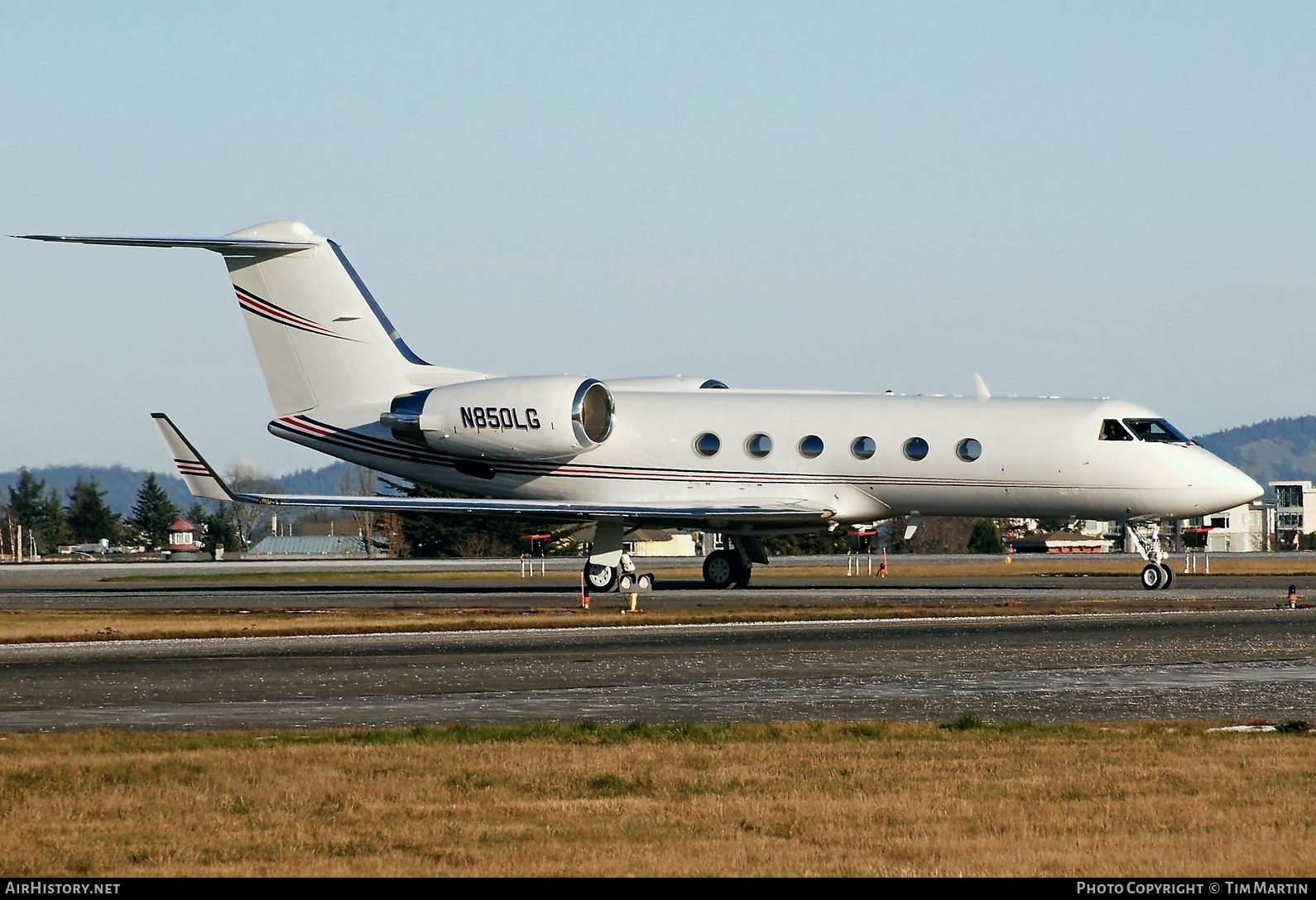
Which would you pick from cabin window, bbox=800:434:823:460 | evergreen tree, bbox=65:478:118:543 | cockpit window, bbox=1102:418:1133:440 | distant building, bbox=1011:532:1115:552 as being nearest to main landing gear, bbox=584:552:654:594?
cabin window, bbox=800:434:823:460

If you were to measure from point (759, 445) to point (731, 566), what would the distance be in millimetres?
3539

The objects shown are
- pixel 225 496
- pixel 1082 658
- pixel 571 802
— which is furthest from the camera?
pixel 225 496

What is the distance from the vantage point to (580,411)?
3403cm

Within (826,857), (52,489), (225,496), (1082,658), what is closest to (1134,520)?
(1082,658)

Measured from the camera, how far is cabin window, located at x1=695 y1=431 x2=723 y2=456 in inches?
1357

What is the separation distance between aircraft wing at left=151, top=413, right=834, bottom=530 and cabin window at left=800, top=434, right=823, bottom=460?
0.95m

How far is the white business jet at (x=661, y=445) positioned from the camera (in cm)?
3212

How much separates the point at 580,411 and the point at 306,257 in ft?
23.6

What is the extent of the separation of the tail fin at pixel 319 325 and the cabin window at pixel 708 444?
5373 mm

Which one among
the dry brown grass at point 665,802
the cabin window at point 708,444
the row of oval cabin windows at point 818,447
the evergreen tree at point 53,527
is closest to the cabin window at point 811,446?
the row of oval cabin windows at point 818,447

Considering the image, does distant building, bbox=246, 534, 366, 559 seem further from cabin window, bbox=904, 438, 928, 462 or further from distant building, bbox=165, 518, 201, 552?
cabin window, bbox=904, 438, 928, 462

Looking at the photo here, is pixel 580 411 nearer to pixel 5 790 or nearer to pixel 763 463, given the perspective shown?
pixel 763 463

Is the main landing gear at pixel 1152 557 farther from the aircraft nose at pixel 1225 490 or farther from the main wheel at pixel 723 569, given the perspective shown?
the main wheel at pixel 723 569

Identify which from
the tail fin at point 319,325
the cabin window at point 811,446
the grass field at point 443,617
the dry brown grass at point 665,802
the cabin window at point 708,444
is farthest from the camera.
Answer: the tail fin at point 319,325
